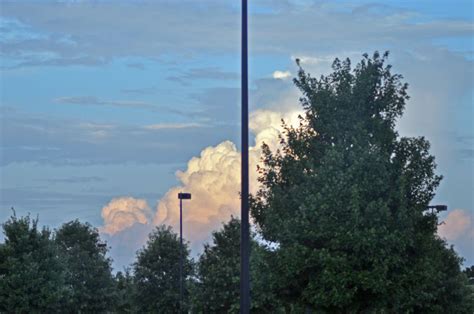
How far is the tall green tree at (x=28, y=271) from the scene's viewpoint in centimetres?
4678

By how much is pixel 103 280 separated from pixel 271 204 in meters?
41.3

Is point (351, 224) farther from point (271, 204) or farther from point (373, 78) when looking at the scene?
point (373, 78)

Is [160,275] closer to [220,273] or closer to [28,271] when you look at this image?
[220,273]

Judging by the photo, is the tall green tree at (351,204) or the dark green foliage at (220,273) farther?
the dark green foliage at (220,273)

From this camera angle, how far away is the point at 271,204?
98.7 feet

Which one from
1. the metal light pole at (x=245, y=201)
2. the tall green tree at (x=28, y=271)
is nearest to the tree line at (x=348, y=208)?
the metal light pole at (x=245, y=201)

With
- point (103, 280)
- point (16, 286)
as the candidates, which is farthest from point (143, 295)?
point (16, 286)

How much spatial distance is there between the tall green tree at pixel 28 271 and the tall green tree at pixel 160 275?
14.3 meters

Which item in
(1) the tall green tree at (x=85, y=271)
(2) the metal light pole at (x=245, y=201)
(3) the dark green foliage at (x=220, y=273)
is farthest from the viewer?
(1) the tall green tree at (x=85, y=271)

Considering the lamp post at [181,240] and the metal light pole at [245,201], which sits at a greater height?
the lamp post at [181,240]

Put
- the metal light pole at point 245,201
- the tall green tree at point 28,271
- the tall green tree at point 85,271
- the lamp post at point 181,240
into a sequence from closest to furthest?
the metal light pole at point 245,201
the tall green tree at point 28,271
the lamp post at point 181,240
the tall green tree at point 85,271

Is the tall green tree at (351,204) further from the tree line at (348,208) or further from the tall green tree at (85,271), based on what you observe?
the tall green tree at (85,271)

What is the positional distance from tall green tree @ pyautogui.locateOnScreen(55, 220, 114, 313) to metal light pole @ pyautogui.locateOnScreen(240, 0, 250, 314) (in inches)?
1814

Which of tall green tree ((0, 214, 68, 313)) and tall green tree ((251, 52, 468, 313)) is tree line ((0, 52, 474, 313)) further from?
tall green tree ((0, 214, 68, 313))
